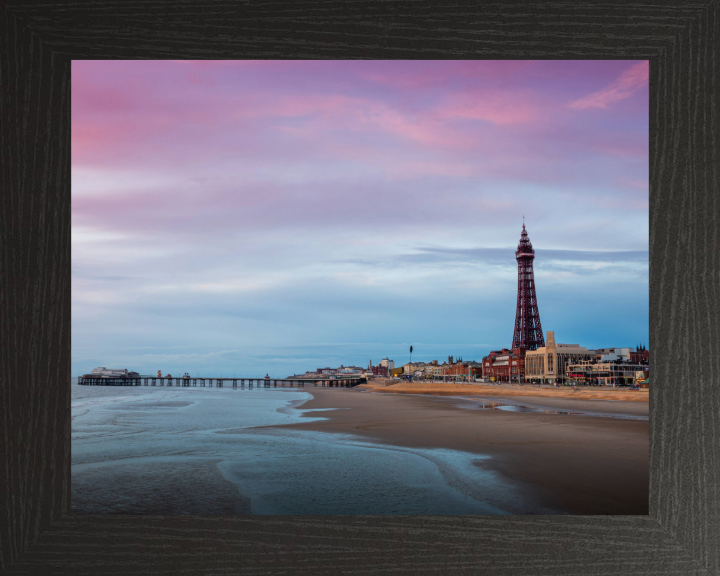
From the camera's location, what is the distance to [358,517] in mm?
2164

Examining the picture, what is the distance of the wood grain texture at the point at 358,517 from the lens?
214cm

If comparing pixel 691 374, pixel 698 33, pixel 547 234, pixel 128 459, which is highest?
pixel 547 234

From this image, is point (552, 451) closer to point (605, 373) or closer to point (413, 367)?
point (605, 373)

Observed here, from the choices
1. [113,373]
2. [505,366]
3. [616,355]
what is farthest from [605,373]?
[113,373]

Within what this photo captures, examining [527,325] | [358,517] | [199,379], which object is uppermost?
[358,517]

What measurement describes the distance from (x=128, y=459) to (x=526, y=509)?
5332mm

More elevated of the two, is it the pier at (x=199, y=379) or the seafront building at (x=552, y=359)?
the seafront building at (x=552, y=359)

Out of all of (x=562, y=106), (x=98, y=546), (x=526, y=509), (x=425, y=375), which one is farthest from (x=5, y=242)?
(x=425, y=375)

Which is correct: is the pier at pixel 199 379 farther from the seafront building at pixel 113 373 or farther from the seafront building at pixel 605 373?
the seafront building at pixel 605 373

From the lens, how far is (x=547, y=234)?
176 meters

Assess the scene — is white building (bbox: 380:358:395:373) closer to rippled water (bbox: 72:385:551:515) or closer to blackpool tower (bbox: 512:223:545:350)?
blackpool tower (bbox: 512:223:545:350)

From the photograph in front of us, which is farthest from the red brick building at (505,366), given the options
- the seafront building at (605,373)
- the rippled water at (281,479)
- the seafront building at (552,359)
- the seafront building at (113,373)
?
the seafront building at (113,373)

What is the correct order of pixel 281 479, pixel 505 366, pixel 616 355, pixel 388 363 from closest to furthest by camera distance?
1. pixel 281 479
2. pixel 616 355
3. pixel 505 366
4. pixel 388 363

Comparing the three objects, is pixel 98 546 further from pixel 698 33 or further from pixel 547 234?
pixel 547 234
